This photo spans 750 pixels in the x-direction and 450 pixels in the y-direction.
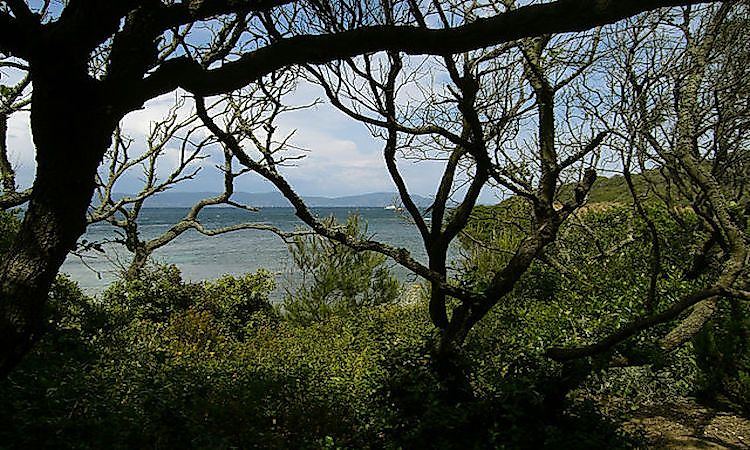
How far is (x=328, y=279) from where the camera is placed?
387 inches

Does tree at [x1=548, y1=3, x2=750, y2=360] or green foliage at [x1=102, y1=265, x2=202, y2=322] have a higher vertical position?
tree at [x1=548, y1=3, x2=750, y2=360]

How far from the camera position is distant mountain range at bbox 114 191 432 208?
17.5ft

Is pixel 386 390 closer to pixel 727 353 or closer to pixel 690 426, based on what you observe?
pixel 690 426

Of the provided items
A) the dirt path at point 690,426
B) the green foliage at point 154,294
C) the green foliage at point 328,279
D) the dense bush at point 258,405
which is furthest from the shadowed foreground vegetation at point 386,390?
the green foliage at point 328,279

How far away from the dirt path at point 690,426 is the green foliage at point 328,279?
19.2ft

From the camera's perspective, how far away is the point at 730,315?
4.39 meters

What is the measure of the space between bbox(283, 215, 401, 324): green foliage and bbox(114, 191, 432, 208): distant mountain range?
936 mm

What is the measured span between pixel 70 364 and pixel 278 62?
7.02 ft

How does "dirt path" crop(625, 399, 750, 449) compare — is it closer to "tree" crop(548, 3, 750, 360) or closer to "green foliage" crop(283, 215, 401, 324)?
"tree" crop(548, 3, 750, 360)

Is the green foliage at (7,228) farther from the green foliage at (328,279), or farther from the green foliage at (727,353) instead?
the green foliage at (727,353)

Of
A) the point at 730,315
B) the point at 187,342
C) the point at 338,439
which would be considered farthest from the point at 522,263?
the point at 187,342

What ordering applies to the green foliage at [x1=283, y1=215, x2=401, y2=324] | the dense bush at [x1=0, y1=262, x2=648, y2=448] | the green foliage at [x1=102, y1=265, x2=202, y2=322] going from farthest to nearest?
the green foliage at [x1=283, y1=215, x2=401, y2=324] < the green foliage at [x1=102, y1=265, x2=202, y2=322] < the dense bush at [x1=0, y1=262, x2=648, y2=448]

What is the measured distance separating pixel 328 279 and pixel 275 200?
190 feet

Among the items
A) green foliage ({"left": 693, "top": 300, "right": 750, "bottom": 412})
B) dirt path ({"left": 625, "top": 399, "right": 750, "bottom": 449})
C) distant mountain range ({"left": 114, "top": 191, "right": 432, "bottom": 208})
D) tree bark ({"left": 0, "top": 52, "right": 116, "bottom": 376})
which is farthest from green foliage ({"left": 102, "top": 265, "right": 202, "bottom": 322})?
green foliage ({"left": 693, "top": 300, "right": 750, "bottom": 412})
